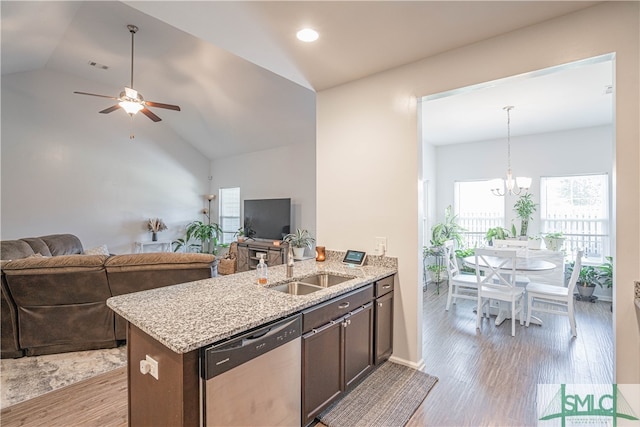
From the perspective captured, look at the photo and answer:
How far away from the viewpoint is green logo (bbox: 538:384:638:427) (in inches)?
73.5

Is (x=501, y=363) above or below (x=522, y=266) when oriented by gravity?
below

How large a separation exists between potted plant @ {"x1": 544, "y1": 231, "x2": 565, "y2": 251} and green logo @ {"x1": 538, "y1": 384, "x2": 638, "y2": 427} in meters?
3.21

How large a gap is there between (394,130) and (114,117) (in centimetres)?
636

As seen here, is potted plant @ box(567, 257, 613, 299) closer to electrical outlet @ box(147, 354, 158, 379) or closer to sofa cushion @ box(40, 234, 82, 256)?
electrical outlet @ box(147, 354, 158, 379)

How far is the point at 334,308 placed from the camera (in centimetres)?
205

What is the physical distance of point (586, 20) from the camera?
193cm

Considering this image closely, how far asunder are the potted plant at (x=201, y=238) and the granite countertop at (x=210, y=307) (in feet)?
18.7

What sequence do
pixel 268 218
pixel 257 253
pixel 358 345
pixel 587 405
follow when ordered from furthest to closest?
pixel 268 218, pixel 257 253, pixel 358 345, pixel 587 405

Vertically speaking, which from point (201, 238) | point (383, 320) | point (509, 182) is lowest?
point (383, 320)

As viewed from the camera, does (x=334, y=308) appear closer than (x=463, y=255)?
Yes

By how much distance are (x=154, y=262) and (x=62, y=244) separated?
3115 mm

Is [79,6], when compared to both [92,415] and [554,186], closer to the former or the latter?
[92,415]

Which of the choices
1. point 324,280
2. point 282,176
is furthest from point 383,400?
point 282,176

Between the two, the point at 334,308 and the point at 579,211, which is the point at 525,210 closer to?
the point at 579,211
